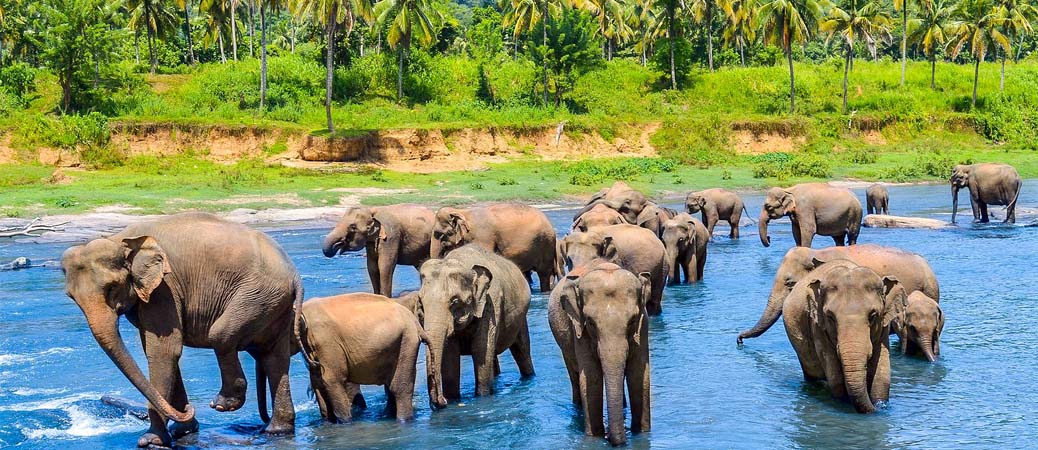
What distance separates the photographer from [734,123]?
56.1 meters

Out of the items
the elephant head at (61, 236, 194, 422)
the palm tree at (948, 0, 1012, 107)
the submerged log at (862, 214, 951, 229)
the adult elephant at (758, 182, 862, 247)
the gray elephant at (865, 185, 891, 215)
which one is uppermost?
the palm tree at (948, 0, 1012, 107)

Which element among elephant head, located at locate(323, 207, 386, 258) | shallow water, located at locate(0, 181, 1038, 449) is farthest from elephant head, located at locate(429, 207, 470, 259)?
shallow water, located at locate(0, 181, 1038, 449)

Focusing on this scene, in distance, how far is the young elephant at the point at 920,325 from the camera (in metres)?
13.6

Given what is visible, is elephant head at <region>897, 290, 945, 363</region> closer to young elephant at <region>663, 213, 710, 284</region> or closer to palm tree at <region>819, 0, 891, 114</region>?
young elephant at <region>663, 213, 710, 284</region>

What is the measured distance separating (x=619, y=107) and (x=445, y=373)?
50308 mm

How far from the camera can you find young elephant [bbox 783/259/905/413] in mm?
10664

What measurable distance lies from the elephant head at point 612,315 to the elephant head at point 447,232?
7878mm

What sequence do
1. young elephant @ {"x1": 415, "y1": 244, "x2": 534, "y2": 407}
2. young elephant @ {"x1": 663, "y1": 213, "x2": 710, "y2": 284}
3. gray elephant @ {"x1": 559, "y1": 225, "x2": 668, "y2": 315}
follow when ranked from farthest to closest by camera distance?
young elephant @ {"x1": 663, "y1": 213, "x2": 710, "y2": 284}
gray elephant @ {"x1": 559, "y1": 225, "x2": 668, "y2": 315}
young elephant @ {"x1": 415, "y1": 244, "x2": 534, "y2": 407}

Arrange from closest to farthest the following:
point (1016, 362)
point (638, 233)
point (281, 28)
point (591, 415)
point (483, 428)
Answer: point (591, 415) → point (483, 428) → point (1016, 362) → point (638, 233) → point (281, 28)

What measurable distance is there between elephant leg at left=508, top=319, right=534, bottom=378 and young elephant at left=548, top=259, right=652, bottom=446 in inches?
111

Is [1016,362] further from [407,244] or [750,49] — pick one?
[750,49]

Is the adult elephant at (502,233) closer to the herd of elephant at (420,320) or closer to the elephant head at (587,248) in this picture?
the elephant head at (587,248)

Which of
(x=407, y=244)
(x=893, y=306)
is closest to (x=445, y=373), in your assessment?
(x=893, y=306)

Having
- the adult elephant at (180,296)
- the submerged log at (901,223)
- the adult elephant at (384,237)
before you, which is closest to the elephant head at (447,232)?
the adult elephant at (384,237)
